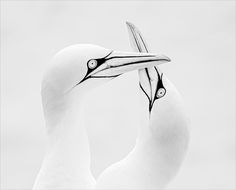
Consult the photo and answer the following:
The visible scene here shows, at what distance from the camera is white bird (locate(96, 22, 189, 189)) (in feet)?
65.0

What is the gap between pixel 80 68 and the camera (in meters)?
20.0

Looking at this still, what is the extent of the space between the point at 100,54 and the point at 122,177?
44.1 inches

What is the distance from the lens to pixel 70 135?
20.1 meters

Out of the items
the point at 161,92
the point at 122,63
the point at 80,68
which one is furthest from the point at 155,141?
the point at 80,68

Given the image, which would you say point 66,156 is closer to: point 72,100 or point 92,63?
point 72,100

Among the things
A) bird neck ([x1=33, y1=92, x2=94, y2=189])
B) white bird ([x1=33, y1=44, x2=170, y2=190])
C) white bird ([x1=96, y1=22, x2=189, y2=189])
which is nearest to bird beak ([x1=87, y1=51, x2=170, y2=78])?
white bird ([x1=33, y1=44, x2=170, y2=190])

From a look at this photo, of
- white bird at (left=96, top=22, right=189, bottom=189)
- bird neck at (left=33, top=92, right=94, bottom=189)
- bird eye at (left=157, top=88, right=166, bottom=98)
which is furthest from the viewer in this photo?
bird neck at (left=33, top=92, right=94, bottom=189)

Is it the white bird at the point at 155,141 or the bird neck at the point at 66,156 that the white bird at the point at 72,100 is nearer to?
the bird neck at the point at 66,156

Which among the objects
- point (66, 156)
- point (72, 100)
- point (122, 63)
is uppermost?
point (122, 63)

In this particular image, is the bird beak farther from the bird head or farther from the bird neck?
the bird neck

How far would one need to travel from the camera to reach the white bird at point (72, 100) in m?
19.9

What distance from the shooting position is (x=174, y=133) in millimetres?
19797

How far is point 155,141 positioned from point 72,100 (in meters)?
0.83

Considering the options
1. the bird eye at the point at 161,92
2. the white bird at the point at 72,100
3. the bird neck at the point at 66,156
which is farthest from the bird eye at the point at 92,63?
the bird eye at the point at 161,92
